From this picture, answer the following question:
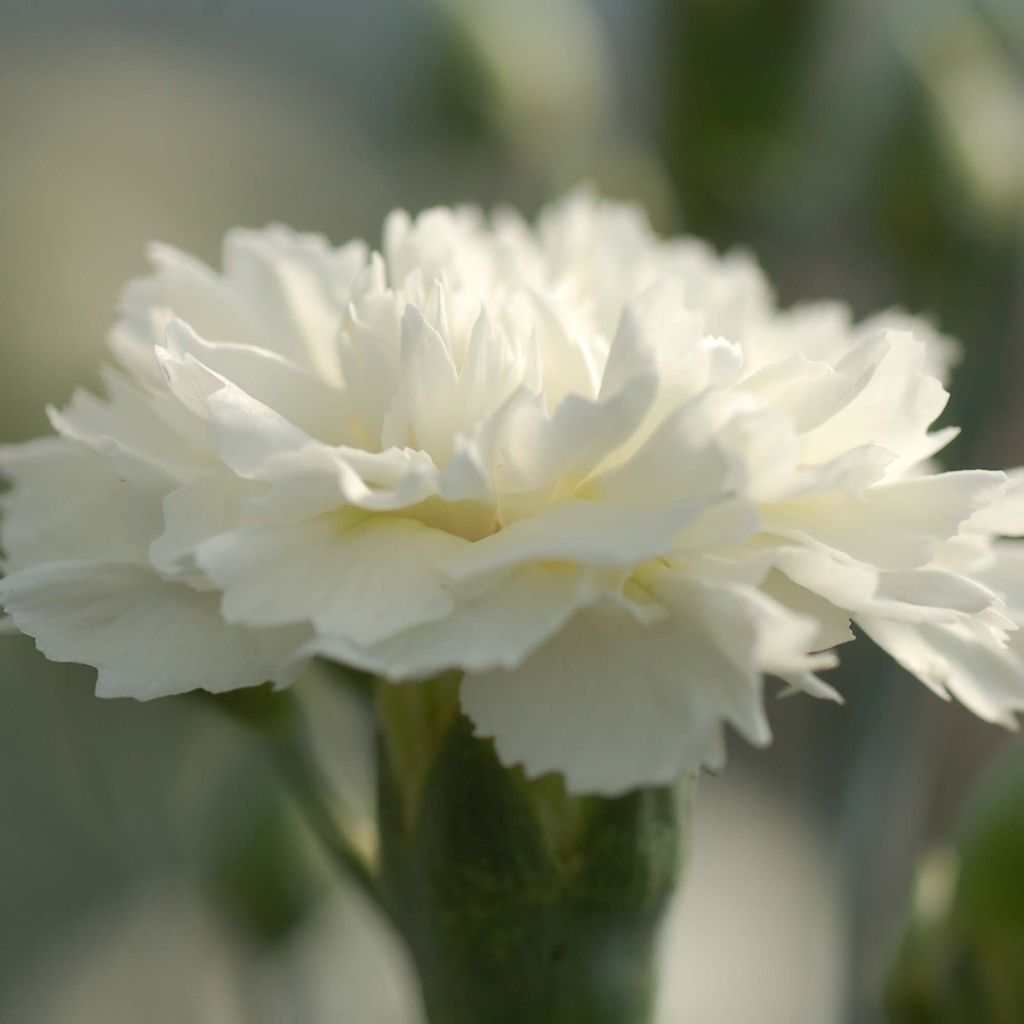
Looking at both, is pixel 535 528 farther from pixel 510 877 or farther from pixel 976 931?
pixel 976 931

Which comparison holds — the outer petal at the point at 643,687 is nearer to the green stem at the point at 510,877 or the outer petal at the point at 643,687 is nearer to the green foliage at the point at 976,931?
the green stem at the point at 510,877

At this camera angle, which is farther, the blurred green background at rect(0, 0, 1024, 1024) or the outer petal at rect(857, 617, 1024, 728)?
the blurred green background at rect(0, 0, 1024, 1024)

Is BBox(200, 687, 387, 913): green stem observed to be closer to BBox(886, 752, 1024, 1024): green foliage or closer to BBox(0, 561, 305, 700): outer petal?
BBox(0, 561, 305, 700): outer petal

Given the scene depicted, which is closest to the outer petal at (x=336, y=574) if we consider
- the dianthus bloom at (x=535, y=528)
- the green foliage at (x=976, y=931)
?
the dianthus bloom at (x=535, y=528)

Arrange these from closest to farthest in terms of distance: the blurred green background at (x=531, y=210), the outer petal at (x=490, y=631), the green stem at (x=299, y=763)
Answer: the outer petal at (x=490, y=631), the green stem at (x=299, y=763), the blurred green background at (x=531, y=210)

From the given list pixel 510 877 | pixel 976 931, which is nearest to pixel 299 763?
pixel 510 877

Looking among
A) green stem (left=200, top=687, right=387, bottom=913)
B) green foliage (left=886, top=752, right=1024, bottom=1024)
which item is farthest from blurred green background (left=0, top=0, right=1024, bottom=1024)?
green stem (left=200, top=687, right=387, bottom=913)
